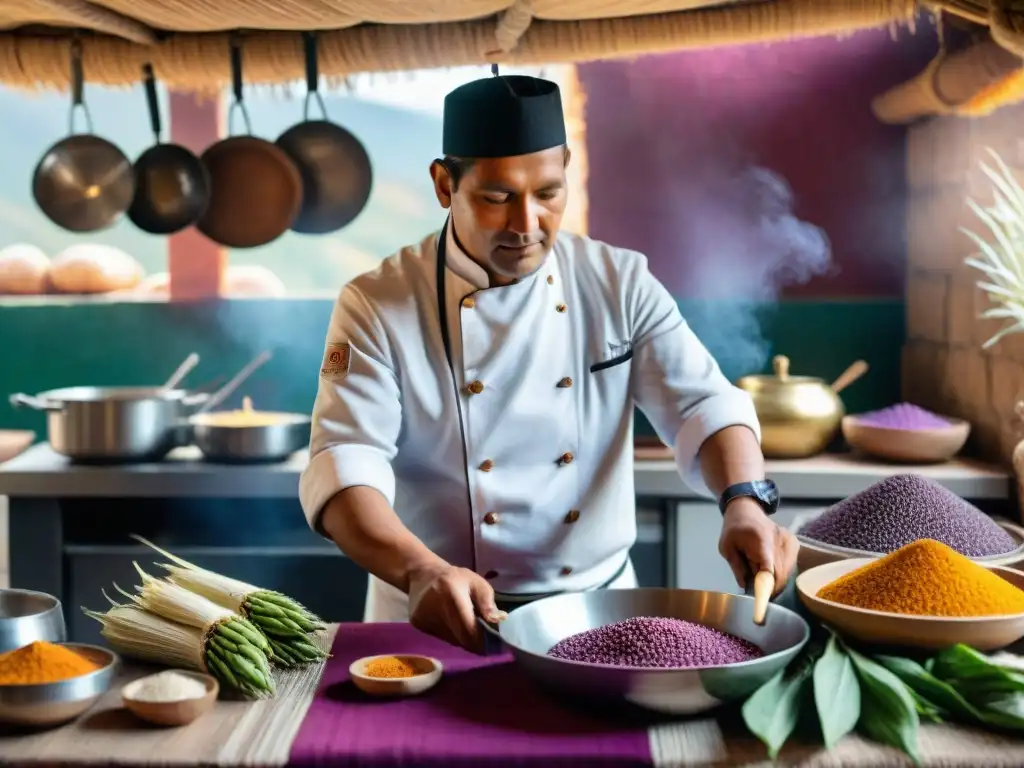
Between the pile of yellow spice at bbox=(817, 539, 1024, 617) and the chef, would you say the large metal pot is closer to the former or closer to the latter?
the chef

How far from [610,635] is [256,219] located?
2.33 m

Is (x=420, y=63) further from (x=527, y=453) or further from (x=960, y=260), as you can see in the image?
(x=960, y=260)

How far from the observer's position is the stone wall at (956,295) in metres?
3.10

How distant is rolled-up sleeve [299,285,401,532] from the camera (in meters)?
1.97

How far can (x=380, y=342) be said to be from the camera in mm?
2203

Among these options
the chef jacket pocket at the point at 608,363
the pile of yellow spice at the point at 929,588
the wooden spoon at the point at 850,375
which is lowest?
the pile of yellow spice at the point at 929,588

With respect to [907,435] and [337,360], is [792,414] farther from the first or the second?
[337,360]

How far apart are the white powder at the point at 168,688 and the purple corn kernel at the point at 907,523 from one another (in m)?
1.10

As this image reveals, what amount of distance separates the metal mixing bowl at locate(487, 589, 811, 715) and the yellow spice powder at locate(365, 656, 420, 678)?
0.47 feet

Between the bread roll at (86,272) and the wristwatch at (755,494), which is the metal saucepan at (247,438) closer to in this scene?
the bread roll at (86,272)

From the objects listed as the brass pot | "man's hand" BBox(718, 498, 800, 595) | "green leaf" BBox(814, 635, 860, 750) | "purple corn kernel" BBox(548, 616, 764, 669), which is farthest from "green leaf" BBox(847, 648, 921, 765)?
the brass pot

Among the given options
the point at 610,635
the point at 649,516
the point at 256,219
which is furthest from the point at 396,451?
the point at 256,219

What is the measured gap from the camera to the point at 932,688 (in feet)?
4.72

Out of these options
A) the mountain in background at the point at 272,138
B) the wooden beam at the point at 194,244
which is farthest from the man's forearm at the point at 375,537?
the wooden beam at the point at 194,244
